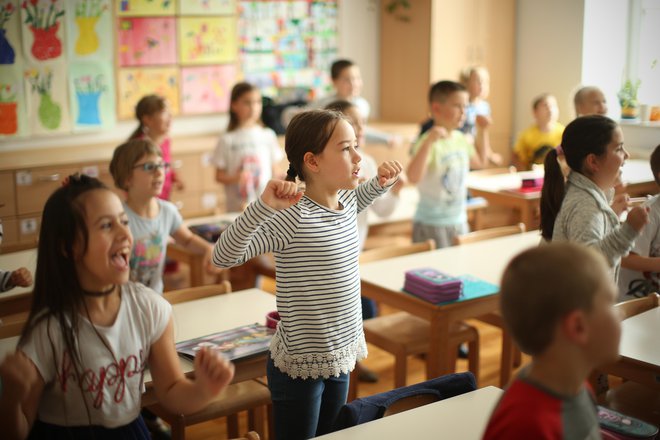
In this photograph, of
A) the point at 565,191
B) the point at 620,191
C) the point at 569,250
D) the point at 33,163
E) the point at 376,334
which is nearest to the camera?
the point at 569,250

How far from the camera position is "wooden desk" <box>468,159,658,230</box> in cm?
407

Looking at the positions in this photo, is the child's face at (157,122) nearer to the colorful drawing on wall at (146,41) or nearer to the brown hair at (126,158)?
the brown hair at (126,158)

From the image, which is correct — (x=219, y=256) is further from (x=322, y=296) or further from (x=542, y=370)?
(x=542, y=370)

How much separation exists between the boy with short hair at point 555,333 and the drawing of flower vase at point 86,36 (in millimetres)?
5156

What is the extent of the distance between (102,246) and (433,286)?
1600 mm

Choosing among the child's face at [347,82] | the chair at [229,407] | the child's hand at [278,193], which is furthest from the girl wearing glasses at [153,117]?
the child's hand at [278,193]

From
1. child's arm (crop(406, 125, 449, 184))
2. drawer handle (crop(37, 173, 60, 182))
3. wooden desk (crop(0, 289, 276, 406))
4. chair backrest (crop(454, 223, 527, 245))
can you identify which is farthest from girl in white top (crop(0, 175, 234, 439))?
drawer handle (crop(37, 173, 60, 182))

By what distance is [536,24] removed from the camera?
20.2ft

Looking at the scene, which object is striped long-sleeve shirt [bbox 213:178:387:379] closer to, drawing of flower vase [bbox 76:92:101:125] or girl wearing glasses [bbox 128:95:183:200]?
girl wearing glasses [bbox 128:95:183:200]

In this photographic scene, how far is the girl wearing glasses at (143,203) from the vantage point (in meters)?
3.25

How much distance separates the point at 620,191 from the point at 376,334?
1424mm

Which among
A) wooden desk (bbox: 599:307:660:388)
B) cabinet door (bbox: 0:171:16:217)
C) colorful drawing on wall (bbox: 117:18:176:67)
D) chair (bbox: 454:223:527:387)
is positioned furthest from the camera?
colorful drawing on wall (bbox: 117:18:176:67)

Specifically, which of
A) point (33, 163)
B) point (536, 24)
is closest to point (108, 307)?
point (33, 163)

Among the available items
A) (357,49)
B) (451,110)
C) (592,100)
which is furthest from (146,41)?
(592,100)
